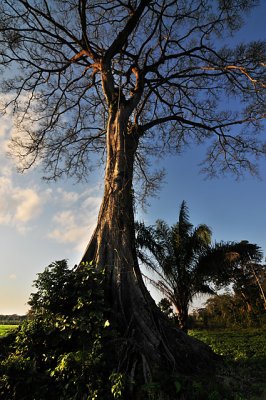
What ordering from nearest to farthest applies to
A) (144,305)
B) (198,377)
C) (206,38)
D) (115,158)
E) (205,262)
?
(198,377) < (144,305) < (115,158) < (206,38) < (205,262)

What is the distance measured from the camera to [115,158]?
208 inches

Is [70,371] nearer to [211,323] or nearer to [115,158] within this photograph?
[115,158]

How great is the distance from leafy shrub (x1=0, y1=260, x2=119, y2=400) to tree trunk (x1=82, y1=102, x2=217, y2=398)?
0.98ft

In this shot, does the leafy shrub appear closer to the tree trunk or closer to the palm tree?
the tree trunk

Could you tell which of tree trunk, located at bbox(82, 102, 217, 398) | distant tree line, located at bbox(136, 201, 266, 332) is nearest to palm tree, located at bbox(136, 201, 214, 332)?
distant tree line, located at bbox(136, 201, 266, 332)

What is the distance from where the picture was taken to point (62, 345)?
3.15 meters

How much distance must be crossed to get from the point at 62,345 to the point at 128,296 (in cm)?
105

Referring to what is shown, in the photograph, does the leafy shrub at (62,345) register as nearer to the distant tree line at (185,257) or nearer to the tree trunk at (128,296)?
the tree trunk at (128,296)

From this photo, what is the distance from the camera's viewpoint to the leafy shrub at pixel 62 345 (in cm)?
269

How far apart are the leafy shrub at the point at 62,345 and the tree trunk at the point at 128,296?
299mm

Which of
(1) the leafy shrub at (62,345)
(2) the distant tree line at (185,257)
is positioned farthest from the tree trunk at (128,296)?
(2) the distant tree line at (185,257)

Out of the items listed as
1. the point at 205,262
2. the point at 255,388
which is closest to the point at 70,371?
the point at 255,388

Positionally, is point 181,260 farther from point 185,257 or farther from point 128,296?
point 128,296

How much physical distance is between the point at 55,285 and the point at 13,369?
38.3 inches
